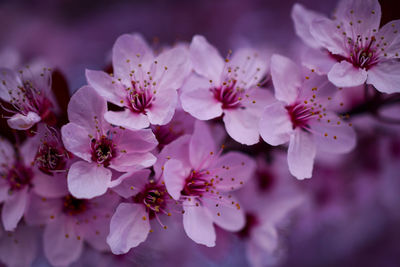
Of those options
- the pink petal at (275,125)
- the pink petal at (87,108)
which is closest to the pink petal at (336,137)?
the pink petal at (275,125)

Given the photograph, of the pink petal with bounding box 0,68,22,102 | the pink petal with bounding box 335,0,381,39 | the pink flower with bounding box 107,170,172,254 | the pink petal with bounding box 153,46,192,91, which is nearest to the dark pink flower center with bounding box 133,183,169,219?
the pink flower with bounding box 107,170,172,254

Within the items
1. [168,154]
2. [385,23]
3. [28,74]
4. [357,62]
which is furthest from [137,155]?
[385,23]

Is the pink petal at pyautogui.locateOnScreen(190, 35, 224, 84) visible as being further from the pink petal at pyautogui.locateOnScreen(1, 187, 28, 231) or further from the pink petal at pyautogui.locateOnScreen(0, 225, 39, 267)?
the pink petal at pyautogui.locateOnScreen(0, 225, 39, 267)

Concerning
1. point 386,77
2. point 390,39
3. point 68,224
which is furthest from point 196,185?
point 390,39

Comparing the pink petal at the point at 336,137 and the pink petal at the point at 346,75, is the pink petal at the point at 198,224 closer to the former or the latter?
the pink petal at the point at 336,137

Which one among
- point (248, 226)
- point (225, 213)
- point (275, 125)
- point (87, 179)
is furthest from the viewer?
point (248, 226)

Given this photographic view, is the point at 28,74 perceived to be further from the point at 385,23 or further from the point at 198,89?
the point at 385,23

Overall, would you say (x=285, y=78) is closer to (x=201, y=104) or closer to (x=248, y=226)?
(x=201, y=104)
